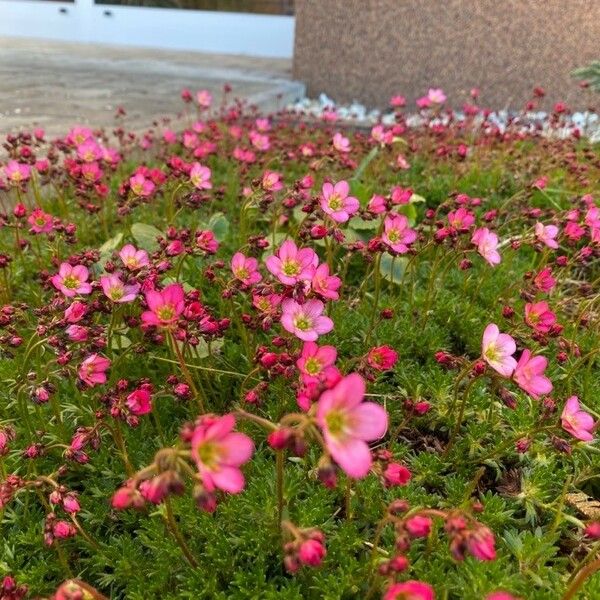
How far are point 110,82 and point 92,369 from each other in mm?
6789

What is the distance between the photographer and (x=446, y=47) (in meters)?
7.09

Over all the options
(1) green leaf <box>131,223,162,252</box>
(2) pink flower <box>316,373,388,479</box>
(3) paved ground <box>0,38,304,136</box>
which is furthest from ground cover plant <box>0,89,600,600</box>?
(3) paved ground <box>0,38,304,136</box>

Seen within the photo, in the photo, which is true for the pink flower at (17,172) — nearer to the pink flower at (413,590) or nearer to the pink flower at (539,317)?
the pink flower at (539,317)

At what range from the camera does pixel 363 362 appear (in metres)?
1.59

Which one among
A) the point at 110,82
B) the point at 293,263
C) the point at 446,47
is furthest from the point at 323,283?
the point at 110,82

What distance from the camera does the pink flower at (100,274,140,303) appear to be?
1.61 metres

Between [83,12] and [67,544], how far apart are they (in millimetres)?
12757

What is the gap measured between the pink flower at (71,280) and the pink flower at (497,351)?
1045mm

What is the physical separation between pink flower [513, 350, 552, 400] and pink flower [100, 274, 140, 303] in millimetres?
942

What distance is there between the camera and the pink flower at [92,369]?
1.52m

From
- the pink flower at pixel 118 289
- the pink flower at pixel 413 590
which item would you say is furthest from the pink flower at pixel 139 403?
the pink flower at pixel 413 590

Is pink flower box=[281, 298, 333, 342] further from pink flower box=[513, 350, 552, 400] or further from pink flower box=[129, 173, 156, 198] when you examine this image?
pink flower box=[129, 173, 156, 198]

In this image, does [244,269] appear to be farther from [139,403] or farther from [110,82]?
[110,82]

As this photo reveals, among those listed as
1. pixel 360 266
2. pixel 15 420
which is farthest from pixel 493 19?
pixel 15 420
